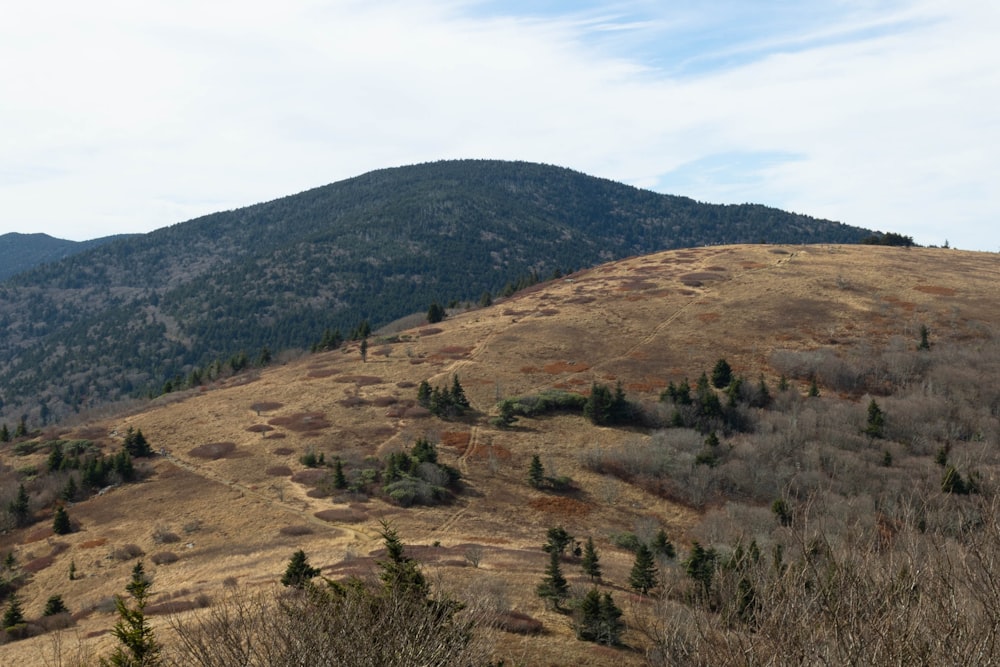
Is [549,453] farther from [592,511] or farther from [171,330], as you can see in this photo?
[171,330]

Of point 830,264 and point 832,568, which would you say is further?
point 830,264

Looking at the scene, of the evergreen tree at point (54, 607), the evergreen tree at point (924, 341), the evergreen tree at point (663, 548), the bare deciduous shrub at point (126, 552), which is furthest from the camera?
the evergreen tree at point (924, 341)

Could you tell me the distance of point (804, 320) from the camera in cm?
7406

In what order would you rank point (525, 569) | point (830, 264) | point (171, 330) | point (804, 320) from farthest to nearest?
point (171, 330) → point (830, 264) → point (804, 320) → point (525, 569)

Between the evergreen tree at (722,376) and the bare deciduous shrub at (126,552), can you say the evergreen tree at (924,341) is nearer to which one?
the evergreen tree at (722,376)

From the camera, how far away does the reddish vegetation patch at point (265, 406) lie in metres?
58.9

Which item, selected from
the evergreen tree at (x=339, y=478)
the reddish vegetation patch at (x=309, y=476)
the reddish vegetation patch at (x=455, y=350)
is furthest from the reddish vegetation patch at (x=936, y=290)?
the reddish vegetation patch at (x=309, y=476)

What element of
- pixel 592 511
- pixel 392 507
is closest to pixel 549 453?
pixel 592 511

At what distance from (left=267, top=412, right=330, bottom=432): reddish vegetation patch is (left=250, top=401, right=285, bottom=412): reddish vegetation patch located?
375 centimetres

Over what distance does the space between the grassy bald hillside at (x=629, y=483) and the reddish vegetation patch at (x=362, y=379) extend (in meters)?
0.37

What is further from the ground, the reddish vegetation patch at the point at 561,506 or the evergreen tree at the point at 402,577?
the evergreen tree at the point at 402,577

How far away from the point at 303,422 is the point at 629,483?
29.3 meters

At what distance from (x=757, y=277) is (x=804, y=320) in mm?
19044

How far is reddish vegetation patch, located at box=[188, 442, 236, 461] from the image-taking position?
159 ft
